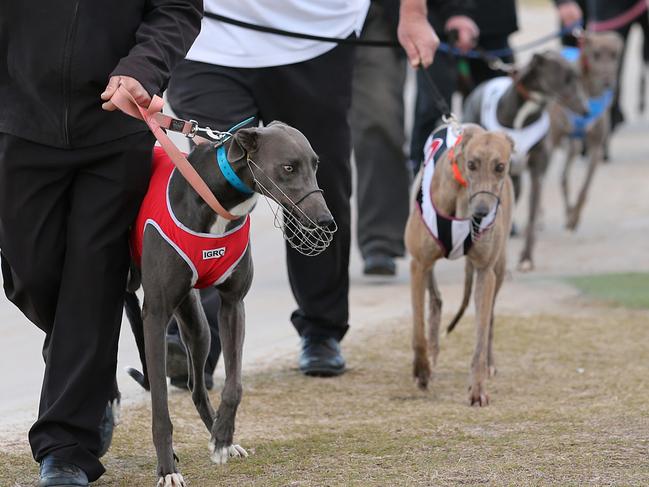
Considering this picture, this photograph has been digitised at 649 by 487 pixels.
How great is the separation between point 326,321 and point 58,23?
2.28 m

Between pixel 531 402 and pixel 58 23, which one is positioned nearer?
pixel 58 23

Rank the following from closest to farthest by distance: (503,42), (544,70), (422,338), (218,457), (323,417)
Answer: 1. (218,457)
2. (323,417)
3. (422,338)
4. (544,70)
5. (503,42)

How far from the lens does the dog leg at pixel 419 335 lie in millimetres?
5516

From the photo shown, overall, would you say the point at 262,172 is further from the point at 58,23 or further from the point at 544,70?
the point at 544,70

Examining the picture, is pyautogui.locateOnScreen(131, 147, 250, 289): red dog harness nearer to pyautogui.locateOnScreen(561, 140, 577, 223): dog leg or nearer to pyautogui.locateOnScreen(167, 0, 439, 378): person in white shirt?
pyautogui.locateOnScreen(167, 0, 439, 378): person in white shirt

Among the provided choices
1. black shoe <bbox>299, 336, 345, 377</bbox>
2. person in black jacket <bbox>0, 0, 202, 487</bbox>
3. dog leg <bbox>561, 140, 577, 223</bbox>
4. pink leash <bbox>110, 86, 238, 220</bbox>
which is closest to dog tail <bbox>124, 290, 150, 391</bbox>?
person in black jacket <bbox>0, 0, 202, 487</bbox>

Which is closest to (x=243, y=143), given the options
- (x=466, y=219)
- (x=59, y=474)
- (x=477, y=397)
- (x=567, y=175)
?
(x=59, y=474)

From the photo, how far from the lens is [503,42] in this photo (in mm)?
9812

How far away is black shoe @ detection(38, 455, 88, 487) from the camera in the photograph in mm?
3900

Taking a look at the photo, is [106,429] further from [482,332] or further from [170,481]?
[482,332]

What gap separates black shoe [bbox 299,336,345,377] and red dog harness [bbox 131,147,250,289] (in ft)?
5.44

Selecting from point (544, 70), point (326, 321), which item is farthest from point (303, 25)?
point (544, 70)

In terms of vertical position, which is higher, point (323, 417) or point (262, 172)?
point (262, 172)

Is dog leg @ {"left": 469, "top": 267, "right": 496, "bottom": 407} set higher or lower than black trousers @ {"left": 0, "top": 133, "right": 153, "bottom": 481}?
lower
